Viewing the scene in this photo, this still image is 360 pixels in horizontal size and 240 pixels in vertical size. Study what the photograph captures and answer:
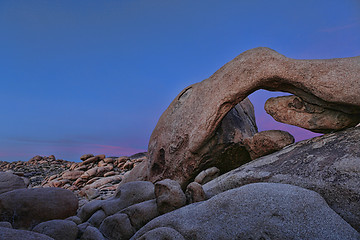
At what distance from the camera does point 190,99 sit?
7930 millimetres

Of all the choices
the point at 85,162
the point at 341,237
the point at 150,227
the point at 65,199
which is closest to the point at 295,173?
the point at 341,237

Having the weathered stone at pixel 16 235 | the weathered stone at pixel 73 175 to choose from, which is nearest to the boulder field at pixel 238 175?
the weathered stone at pixel 16 235

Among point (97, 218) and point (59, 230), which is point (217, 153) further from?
point (59, 230)

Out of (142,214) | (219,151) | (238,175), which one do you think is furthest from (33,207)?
(219,151)

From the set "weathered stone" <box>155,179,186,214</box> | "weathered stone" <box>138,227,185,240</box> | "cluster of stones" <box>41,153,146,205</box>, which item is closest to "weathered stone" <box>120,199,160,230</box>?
"weathered stone" <box>155,179,186,214</box>

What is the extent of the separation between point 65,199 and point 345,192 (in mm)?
6045

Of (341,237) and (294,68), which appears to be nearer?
(341,237)

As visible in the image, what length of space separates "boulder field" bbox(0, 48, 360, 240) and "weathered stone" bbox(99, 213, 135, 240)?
0.07 ft

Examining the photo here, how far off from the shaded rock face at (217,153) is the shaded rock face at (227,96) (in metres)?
0.03

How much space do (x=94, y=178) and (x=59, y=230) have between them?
37.3ft

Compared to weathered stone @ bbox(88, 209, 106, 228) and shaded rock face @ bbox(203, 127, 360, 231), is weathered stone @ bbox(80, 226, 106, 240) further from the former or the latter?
shaded rock face @ bbox(203, 127, 360, 231)

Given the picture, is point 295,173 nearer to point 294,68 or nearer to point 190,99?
point 294,68

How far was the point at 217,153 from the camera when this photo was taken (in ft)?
25.1

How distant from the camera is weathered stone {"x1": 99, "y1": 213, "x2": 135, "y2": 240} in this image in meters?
4.73
